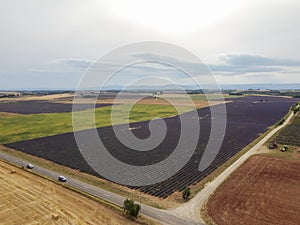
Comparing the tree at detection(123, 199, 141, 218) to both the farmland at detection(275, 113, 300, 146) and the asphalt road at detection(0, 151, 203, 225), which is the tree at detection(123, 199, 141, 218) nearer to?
the asphalt road at detection(0, 151, 203, 225)

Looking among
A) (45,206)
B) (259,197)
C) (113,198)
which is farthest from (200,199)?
(45,206)

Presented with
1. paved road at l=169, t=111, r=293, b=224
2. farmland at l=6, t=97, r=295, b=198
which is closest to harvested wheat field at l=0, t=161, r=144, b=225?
paved road at l=169, t=111, r=293, b=224

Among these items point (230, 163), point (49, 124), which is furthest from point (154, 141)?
point (49, 124)

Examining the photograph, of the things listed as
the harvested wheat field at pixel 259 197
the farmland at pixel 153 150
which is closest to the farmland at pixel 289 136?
the farmland at pixel 153 150

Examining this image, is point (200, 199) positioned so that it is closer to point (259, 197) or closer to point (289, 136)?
point (259, 197)

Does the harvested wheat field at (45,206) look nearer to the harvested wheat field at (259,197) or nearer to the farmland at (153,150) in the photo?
the farmland at (153,150)

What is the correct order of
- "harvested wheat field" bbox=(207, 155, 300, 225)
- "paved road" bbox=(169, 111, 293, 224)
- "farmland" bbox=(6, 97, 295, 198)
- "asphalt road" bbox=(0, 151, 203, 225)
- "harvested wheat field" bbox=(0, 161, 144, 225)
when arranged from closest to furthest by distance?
1. "harvested wheat field" bbox=(0, 161, 144, 225)
2. "asphalt road" bbox=(0, 151, 203, 225)
3. "harvested wheat field" bbox=(207, 155, 300, 225)
4. "paved road" bbox=(169, 111, 293, 224)
5. "farmland" bbox=(6, 97, 295, 198)
